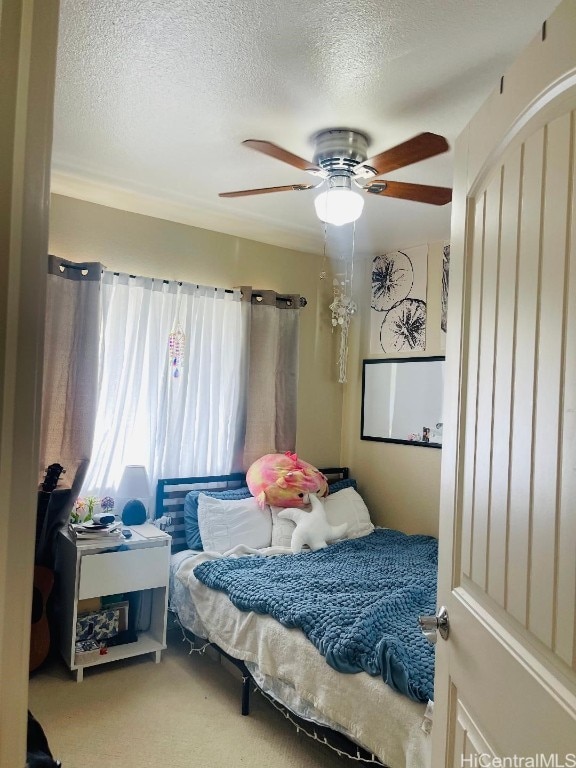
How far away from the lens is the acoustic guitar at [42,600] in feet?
8.64

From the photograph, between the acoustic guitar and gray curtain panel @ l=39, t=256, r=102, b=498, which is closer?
the acoustic guitar

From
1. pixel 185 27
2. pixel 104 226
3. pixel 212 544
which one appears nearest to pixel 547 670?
pixel 185 27

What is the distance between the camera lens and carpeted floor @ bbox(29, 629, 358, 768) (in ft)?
7.04

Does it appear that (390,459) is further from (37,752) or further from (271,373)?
(37,752)

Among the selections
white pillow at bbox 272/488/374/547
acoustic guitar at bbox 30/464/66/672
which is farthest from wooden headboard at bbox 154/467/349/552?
acoustic guitar at bbox 30/464/66/672

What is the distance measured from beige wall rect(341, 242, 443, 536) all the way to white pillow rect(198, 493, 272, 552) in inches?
41.1

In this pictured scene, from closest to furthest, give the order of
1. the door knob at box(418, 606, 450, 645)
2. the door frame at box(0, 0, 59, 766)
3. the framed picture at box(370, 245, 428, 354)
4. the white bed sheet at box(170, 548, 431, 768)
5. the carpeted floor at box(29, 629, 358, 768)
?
the door frame at box(0, 0, 59, 766)
the door knob at box(418, 606, 450, 645)
the white bed sheet at box(170, 548, 431, 768)
the carpeted floor at box(29, 629, 358, 768)
the framed picture at box(370, 245, 428, 354)

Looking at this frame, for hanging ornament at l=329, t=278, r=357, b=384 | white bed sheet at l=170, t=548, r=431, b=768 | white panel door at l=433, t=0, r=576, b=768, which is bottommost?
white bed sheet at l=170, t=548, r=431, b=768

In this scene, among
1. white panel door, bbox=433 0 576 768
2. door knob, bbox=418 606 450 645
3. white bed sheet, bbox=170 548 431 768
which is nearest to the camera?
white panel door, bbox=433 0 576 768

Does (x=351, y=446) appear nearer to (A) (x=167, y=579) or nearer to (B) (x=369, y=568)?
(B) (x=369, y=568)

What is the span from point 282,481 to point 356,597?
1.11m

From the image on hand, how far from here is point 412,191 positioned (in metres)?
2.29

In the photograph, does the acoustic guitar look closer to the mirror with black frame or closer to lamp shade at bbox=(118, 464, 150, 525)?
lamp shade at bbox=(118, 464, 150, 525)

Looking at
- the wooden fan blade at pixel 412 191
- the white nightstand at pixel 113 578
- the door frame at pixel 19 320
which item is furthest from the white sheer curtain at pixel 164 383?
the door frame at pixel 19 320
